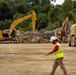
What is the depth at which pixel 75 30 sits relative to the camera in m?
34.0

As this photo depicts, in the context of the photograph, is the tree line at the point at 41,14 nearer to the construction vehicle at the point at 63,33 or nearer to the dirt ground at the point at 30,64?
the construction vehicle at the point at 63,33

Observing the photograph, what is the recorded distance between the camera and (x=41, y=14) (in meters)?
86.0

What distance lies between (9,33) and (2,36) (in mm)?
1328

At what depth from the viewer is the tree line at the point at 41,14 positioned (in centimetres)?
7525

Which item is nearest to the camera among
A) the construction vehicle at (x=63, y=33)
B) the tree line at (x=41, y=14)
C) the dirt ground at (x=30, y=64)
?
the dirt ground at (x=30, y=64)

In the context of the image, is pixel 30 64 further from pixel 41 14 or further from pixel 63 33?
pixel 41 14

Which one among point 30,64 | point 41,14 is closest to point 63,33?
point 30,64

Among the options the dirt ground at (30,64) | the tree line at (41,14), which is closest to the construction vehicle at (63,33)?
Answer: the tree line at (41,14)

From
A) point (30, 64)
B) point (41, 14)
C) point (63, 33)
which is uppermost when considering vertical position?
point (41, 14)

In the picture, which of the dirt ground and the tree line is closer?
the dirt ground

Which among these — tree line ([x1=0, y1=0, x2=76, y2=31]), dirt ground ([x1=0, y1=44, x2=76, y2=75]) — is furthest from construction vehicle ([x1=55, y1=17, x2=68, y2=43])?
dirt ground ([x1=0, y1=44, x2=76, y2=75])

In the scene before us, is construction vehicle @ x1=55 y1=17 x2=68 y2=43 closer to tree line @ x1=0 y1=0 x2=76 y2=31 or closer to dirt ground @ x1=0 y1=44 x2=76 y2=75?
tree line @ x1=0 y1=0 x2=76 y2=31

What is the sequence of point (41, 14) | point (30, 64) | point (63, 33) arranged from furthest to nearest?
1. point (41, 14)
2. point (63, 33)
3. point (30, 64)

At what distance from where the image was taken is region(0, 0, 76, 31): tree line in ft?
247
